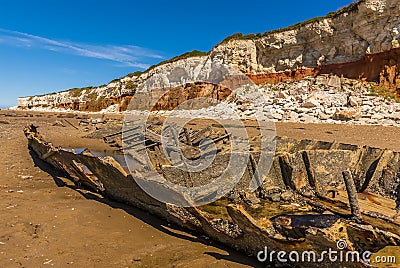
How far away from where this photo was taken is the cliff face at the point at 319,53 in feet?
69.0

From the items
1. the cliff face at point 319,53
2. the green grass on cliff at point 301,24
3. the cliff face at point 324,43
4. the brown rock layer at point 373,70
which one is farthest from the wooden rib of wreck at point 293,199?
the green grass on cliff at point 301,24

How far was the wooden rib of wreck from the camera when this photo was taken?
9.51 feet

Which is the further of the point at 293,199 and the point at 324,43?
the point at 324,43

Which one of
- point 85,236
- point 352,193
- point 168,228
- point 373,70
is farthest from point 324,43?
point 85,236

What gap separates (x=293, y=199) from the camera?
495cm

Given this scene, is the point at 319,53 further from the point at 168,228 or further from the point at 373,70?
the point at 168,228

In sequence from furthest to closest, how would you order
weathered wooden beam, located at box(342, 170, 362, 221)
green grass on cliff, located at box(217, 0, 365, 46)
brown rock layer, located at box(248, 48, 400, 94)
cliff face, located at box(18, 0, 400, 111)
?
green grass on cliff, located at box(217, 0, 365, 46)
cliff face, located at box(18, 0, 400, 111)
brown rock layer, located at box(248, 48, 400, 94)
weathered wooden beam, located at box(342, 170, 362, 221)

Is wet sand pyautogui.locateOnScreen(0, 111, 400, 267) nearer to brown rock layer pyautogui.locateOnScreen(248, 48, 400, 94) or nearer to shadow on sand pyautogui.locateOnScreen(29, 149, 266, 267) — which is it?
shadow on sand pyautogui.locateOnScreen(29, 149, 266, 267)

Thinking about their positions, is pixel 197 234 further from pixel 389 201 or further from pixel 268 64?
pixel 268 64

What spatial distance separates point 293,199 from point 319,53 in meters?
25.1

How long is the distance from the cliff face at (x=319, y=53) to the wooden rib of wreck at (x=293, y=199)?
17792 mm

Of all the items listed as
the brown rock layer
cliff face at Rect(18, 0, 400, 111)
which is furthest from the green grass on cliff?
the brown rock layer

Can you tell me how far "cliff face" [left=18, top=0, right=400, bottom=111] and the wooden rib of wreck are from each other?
1779cm

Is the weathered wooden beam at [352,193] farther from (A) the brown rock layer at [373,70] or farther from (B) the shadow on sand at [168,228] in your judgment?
(A) the brown rock layer at [373,70]
